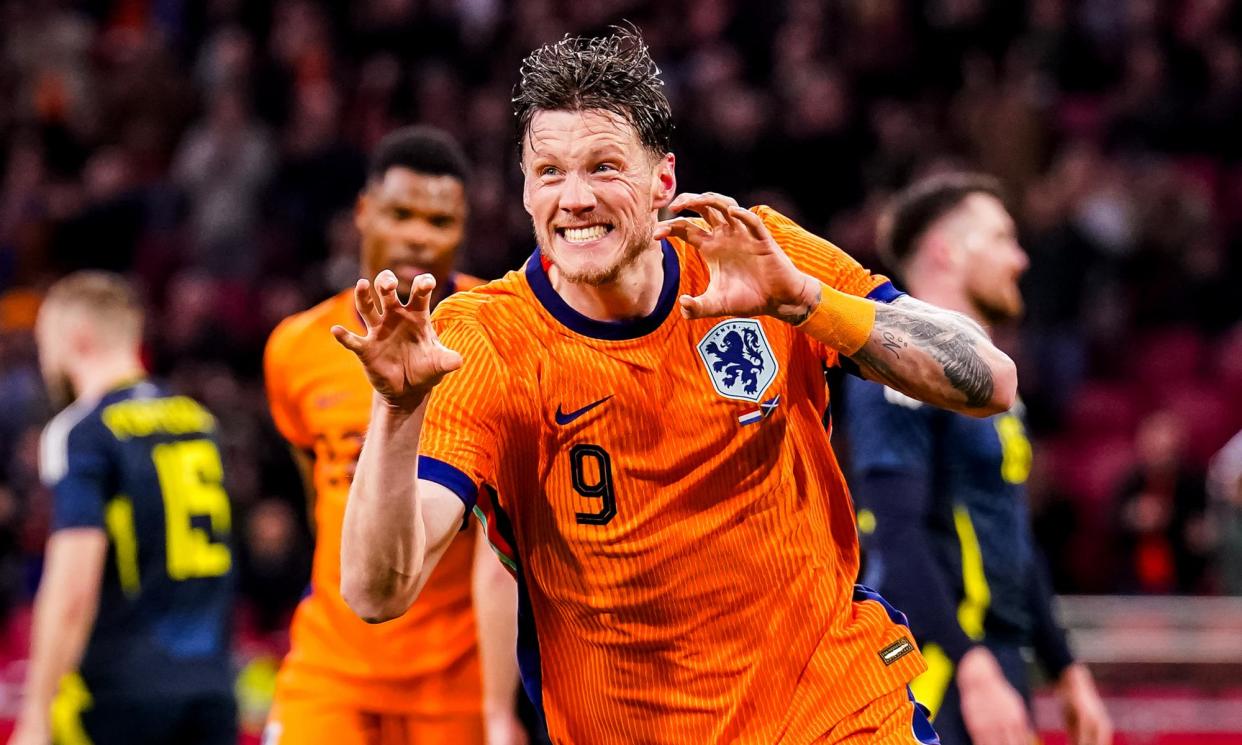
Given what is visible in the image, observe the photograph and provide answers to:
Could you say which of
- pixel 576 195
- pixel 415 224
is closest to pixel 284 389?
pixel 415 224

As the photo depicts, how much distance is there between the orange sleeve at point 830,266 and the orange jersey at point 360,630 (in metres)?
1.92

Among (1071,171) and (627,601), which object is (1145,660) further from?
(627,601)

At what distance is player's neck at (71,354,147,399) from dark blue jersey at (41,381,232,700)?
6cm

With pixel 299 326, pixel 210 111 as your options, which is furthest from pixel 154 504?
pixel 210 111

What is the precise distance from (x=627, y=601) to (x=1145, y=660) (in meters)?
6.29

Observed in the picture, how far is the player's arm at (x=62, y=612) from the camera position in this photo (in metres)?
6.20

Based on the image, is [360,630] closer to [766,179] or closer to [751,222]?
[751,222]

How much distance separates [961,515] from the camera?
5457mm

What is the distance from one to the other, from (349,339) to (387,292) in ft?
0.36

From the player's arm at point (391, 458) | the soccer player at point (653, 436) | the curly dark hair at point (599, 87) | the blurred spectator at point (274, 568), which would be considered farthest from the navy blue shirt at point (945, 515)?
the blurred spectator at point (274, 568)

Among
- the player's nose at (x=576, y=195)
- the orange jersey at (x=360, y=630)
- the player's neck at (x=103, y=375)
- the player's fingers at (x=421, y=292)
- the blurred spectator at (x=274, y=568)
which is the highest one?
the player's nose at (x=576, y=195)

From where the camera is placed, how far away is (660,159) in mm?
3869

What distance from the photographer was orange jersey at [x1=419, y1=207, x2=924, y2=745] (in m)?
3.79

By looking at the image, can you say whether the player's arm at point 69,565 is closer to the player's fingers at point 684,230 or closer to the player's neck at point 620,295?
the player's neck at point 620,295
